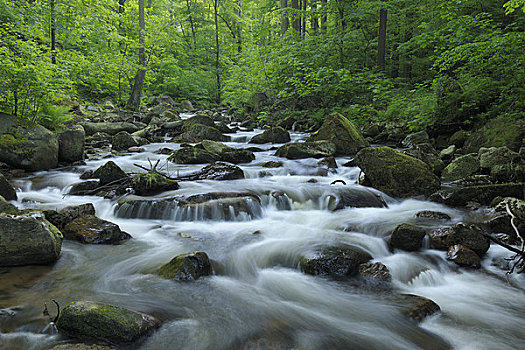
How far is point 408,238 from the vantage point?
4.25 meters

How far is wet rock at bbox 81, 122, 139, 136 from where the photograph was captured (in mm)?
13047

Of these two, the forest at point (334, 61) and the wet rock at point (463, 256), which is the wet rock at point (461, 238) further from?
Answer: the forest at point (334, 61)

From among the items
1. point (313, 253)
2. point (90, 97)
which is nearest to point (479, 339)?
point (313, 253)

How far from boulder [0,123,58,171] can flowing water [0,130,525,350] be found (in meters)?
2.32

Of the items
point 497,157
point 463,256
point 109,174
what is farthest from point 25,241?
point 497,157

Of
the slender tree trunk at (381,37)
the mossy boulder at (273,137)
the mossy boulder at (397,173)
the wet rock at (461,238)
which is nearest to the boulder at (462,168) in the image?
the mossy boulder at (397,173)

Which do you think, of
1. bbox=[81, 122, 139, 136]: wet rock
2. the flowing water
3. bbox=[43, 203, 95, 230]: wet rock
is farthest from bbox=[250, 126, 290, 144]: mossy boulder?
bbox=[43, 203, 95, 230]: wet rock

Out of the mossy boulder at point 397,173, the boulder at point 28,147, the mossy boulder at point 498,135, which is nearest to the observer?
the mossy boulder at point 397,173

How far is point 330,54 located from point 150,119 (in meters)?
9.63

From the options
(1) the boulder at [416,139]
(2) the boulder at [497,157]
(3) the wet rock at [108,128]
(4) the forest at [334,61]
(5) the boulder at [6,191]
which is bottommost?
(5) the boulder at [6,191]

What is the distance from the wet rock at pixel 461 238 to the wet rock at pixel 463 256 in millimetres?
88

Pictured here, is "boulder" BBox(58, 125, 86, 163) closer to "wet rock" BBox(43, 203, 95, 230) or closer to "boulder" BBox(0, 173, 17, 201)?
"boulder" BBox(0, 173, 17, 201)

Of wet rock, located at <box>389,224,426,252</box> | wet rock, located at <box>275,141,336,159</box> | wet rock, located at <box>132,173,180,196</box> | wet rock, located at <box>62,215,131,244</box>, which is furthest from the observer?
wet rock, located at <box>275,141,336,159</box>

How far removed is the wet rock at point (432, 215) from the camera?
5.12 metres
